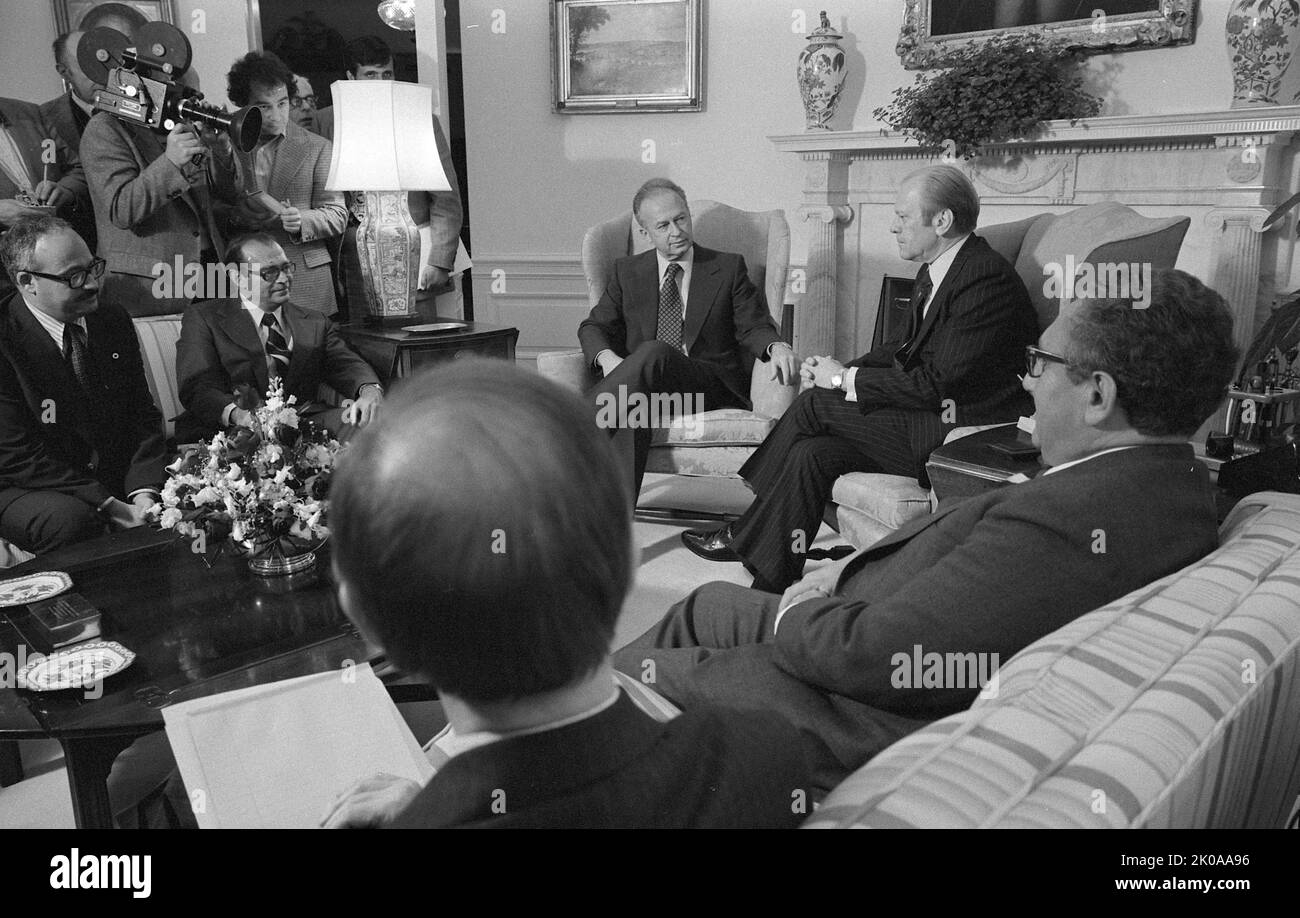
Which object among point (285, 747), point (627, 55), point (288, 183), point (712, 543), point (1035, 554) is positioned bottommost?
point (712, 543)

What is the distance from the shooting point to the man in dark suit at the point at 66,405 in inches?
95.8

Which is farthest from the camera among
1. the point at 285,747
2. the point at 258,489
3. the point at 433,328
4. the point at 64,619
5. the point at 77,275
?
the point at 433,328

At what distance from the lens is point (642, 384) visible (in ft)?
10.4

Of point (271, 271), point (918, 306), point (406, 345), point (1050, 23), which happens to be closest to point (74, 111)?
point (271, 271)

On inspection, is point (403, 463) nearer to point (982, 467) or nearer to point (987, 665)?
point (987, 665)

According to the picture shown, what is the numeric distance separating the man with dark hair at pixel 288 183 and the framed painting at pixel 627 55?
1.63 meters

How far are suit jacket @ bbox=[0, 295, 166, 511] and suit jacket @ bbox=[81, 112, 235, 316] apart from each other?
1.57 feet

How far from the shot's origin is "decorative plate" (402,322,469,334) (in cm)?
371

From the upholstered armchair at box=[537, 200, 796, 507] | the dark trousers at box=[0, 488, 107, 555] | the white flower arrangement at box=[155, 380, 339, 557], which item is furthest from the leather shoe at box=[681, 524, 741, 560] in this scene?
the dark trousers at box=[0, 488, 107, 555]

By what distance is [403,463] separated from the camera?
57 cm

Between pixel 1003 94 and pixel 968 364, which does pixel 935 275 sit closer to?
pixel 968 364

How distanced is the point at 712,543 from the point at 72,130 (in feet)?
9.25
